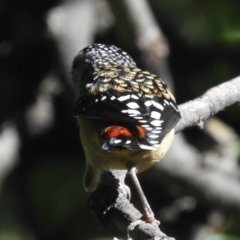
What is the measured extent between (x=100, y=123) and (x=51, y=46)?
2.46m

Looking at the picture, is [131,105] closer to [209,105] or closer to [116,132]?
[116,132]

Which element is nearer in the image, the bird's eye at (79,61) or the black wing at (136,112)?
the black wing at (136,112)

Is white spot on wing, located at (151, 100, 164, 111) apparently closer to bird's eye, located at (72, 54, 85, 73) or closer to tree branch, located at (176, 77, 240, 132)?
tree branch, located at (176, 77, 240, 132)

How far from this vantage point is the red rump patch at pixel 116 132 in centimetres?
328

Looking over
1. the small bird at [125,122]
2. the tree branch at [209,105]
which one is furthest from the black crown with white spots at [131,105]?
the tree branch at [209,105]

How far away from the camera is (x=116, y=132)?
330cm

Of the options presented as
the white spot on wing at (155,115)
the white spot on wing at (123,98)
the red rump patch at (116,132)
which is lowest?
the white spot on wing at (155,115)

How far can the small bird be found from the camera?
3.29 m

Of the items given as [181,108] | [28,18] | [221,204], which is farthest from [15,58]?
[181,108]

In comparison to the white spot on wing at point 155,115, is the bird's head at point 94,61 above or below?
below

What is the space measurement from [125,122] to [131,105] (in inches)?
4.2

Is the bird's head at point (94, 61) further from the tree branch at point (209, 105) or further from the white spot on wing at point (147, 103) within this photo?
the white spot on wing at point (147, 103)

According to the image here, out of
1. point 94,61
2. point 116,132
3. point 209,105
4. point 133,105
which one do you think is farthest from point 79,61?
point 116,132

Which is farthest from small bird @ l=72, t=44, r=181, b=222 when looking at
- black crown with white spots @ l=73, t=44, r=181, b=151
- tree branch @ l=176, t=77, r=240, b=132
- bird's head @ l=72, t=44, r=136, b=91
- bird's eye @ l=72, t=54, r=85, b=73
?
bird's eye @ l=72, t=54, r=85, b=73
